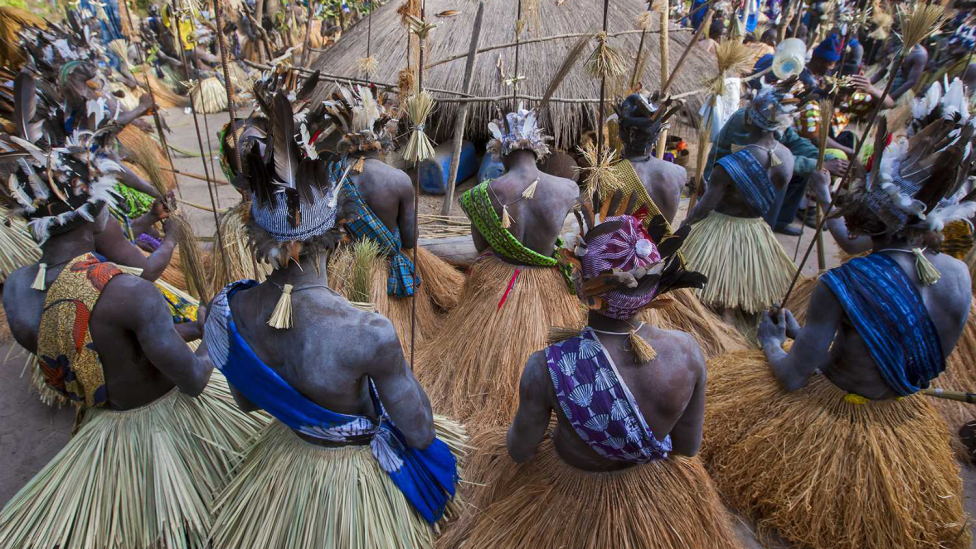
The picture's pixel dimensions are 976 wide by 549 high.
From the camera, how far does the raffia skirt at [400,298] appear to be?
8.70ft

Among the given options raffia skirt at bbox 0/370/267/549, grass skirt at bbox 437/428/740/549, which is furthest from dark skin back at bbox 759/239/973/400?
raffia skirt at bbox 0/370/267/549

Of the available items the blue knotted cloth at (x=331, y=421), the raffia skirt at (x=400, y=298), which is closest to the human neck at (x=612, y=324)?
the blue knotted cloth at (x=331, y=421)

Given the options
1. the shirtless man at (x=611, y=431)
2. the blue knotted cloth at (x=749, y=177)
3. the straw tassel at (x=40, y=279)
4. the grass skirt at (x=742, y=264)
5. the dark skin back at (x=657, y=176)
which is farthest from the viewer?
the grass skirt at (x=742, y=264)

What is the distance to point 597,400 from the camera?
65.5 inches

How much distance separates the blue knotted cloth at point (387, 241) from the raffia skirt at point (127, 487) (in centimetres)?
134

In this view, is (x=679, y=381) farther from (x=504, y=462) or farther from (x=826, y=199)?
(x=826, y=199)

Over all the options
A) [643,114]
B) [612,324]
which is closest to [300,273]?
[612,324]

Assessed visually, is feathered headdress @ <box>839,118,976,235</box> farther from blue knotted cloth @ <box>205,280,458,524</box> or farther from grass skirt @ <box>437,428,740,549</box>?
blue knotted cloth @ <box>205,280,458,524</box>

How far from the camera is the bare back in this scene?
303 centimetres

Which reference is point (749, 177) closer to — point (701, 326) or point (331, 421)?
point (701, 326)

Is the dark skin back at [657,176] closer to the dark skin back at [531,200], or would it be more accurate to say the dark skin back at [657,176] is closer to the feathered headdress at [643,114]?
the feathered headdress at [643,114]

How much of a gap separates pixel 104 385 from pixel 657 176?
118 inches

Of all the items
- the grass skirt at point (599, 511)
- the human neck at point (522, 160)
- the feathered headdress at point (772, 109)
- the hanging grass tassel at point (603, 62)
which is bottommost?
the grass skirt at point (599, 511)

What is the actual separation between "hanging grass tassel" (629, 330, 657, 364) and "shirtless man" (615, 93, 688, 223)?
1946 mm
